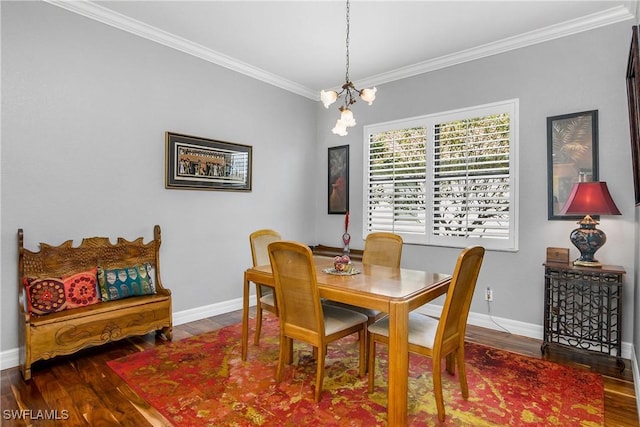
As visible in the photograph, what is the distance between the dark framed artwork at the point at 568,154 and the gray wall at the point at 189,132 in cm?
8

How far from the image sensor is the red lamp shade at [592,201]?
2729 mm

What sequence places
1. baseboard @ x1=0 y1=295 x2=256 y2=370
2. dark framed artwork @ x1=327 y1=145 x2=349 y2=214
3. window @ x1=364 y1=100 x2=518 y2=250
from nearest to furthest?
window @ x1=364 y1=100 x2=518 y2=250 → baseboard @ x1=0 y1=295 x2=256 y2=370 → dark framed artwork @ x1=327 y1=145 x2=349 y2=214

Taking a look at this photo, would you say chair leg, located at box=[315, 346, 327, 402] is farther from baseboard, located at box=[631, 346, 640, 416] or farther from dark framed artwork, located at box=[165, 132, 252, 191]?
dark framed artwork, located at box=[165, 132, 252, 191]

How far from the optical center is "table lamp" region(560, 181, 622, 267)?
9.00ft

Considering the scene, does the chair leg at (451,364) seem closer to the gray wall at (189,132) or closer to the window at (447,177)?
the gray wall at (189,132)

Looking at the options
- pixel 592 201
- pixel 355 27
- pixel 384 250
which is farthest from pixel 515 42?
pixel 384 250

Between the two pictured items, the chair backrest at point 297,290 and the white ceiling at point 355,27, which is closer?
the chair backrest at point 297,290

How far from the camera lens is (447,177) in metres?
3.94

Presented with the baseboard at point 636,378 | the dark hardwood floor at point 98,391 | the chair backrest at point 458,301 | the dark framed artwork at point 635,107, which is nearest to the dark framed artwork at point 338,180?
the dark hardwood floor at point 98,391

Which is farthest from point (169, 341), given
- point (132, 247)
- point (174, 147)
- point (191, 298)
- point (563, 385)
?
point (563, 385)

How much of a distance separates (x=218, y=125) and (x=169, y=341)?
2.34 meters

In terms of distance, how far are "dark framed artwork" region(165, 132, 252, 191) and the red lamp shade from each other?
331 centimetres

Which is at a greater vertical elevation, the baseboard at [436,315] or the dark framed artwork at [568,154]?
the dark framed artwork at [568,154]

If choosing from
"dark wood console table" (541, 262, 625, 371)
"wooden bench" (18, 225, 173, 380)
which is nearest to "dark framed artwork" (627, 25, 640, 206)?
"dark wood console table" (541, 262, 625, 371)
